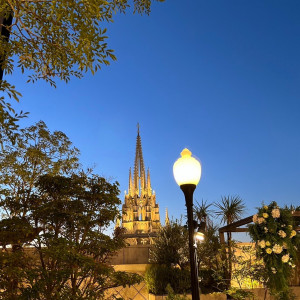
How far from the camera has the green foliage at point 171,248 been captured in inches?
513

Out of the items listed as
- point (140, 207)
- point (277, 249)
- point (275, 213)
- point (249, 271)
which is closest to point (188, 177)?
point (275, 213)

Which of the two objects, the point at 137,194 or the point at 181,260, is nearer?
the point at 181,260

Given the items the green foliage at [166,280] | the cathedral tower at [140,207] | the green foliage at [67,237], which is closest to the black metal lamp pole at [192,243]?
the green foliage at [67,237]

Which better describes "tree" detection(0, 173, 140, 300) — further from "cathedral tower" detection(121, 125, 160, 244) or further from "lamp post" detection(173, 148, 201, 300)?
"cathedral tower" detection(121, 125, 160, 244)

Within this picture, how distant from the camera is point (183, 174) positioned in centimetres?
512

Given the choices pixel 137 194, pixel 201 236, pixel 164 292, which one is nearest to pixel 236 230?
pixel 164 292

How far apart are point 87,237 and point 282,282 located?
4.63 metres

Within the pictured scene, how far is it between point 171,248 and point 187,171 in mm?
8992

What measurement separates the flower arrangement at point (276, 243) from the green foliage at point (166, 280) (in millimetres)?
4926

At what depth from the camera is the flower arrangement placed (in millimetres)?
7367

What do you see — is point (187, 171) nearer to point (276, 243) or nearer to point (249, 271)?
point (276, 243)

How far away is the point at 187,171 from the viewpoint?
16.8ft

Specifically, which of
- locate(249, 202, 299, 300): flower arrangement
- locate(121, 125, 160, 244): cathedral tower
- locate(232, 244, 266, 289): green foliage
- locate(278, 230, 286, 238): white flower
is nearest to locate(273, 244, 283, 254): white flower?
locate(249, 202, 299, 300): flower arrangement

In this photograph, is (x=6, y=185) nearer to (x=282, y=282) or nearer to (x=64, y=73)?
(x=64, y=73)
